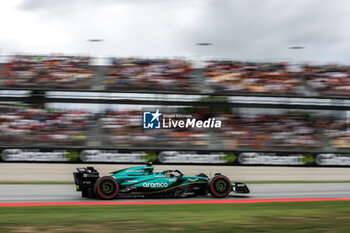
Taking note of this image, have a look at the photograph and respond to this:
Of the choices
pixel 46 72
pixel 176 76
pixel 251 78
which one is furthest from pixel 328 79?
pixel 46 72

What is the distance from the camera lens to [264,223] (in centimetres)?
676

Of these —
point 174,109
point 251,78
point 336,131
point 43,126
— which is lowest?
point 336,131

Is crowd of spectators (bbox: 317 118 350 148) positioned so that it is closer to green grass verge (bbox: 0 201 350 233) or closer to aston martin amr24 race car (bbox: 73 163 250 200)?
aston martin amr24 race car (bbox: 73 163 250 200)

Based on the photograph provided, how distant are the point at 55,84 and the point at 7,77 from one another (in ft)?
8.50

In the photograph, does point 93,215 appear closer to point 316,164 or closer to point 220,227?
point 220,227

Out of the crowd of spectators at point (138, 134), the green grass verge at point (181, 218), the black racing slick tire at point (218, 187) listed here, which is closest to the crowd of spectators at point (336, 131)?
the crowd of spectators at point (138, 134)

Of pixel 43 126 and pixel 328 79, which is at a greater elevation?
pixel 328 79

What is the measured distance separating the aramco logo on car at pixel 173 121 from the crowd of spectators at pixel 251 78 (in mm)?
2204

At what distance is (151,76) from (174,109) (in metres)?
2.73

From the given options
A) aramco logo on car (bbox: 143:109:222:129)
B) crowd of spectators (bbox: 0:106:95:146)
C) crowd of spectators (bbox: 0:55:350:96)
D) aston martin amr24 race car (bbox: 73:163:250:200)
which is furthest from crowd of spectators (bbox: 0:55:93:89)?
aston martin amr24 race car (bbox: 73:163:250:200)

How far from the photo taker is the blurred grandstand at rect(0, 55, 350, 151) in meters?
18.4

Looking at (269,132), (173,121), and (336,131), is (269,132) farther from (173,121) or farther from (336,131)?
(173,121)

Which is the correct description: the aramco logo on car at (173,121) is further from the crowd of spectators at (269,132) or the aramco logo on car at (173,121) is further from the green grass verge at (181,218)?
the green grass verge at (181,218)

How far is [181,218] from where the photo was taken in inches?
283
